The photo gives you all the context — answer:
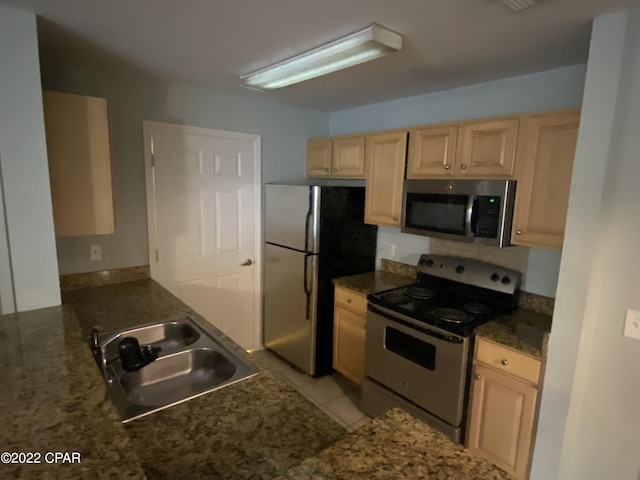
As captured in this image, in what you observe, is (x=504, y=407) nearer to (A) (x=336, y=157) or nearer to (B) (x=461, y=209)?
(B) (x=461, y=209)

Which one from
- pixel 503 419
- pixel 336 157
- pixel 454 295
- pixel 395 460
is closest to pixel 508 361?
pixel 503 419

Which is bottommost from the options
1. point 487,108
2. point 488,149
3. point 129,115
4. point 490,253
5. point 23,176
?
point 490,253

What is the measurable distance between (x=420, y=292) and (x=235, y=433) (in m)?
1.81

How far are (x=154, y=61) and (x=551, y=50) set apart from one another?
222cm

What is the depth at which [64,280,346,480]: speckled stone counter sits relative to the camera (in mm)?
918

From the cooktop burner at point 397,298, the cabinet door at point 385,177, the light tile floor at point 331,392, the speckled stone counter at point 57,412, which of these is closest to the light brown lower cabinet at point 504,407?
the cooktop burner at point 397,298

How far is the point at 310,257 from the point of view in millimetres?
2908

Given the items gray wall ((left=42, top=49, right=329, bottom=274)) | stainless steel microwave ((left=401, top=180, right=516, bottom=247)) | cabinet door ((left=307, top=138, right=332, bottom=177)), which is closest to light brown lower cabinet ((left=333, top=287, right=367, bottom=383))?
stainless steel microwave ((left=401, top=180, right=516, bottom=247))

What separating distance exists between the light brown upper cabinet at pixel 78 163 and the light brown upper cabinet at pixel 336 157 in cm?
177

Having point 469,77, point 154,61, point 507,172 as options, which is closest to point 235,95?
point 154,61

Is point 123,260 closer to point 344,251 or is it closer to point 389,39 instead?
point 344,251

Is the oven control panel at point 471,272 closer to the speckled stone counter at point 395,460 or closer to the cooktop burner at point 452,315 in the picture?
the cooktop burner at point 452,315

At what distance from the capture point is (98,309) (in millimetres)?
2061

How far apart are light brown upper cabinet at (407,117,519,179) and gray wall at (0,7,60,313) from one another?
2150 millimetres
